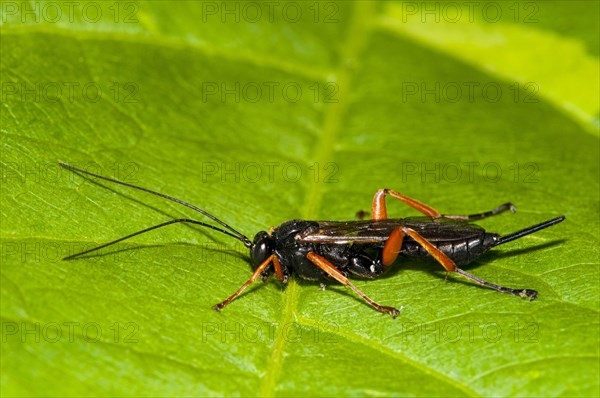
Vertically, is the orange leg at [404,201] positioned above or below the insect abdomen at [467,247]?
above

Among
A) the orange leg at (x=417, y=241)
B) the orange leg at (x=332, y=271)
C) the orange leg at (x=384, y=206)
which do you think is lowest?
the orange leg at (x=332, y=271)

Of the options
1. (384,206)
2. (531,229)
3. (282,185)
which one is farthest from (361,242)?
(531,229)

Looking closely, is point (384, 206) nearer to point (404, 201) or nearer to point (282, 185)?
point (404, 201)

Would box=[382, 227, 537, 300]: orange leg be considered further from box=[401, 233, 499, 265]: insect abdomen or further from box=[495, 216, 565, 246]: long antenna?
box=[495, 216, 565, 246]: long antenna

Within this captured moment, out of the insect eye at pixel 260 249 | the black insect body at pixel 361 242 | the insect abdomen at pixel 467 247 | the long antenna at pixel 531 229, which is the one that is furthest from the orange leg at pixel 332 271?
the long antenna at pixel 531 229

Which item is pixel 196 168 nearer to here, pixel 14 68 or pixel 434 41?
pixel 14 68

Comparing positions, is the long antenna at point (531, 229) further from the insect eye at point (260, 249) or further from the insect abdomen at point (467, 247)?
the insect eye at point (260, 249)

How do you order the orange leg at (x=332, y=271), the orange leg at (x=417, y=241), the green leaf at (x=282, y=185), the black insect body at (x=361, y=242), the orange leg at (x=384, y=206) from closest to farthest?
the green leaf at (x=282, y=185), the orange leg at (x=332, y=271), the orange leg at (x=417, y=241), the black insect body at (x=361, y=242), the orange leg at (x=384, y=206)
